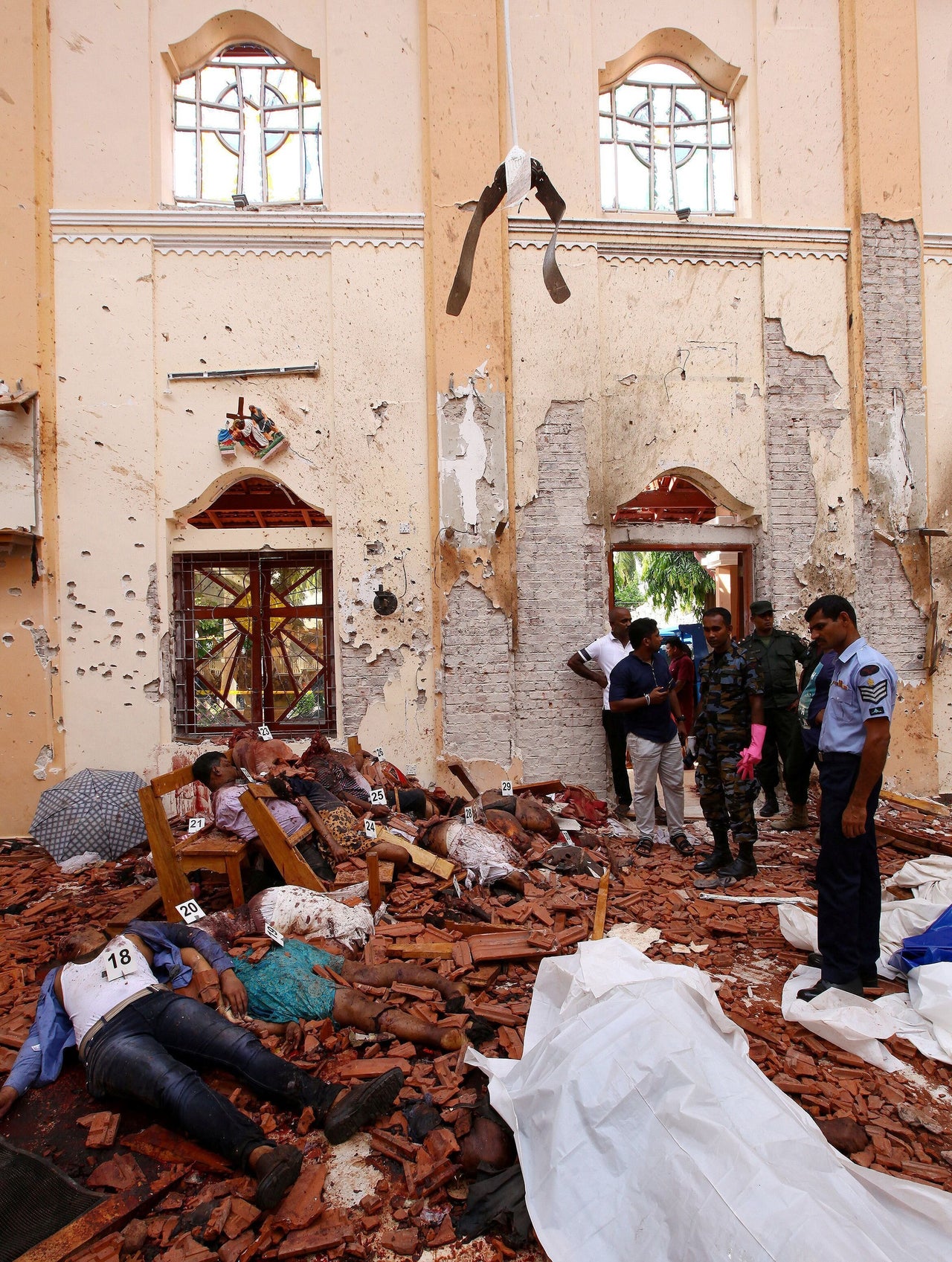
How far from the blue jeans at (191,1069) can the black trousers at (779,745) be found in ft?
18.0

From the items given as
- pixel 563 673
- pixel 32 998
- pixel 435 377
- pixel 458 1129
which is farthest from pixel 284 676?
pixel 458 1129

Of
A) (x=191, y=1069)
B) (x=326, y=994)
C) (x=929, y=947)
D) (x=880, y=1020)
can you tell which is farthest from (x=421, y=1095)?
(x=929, y=947)

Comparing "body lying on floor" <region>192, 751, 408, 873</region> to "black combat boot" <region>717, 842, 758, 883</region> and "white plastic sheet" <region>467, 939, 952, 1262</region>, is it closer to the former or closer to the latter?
"black combat boot" <region>717, 842, 758, 883</region>

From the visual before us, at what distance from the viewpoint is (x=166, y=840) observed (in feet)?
15.3

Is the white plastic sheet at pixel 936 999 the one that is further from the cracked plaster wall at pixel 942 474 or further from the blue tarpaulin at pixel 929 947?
the cracked plaster wall at pixel 942 474

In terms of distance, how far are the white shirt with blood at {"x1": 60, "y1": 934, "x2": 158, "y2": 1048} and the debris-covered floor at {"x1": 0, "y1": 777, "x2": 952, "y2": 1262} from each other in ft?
1.16

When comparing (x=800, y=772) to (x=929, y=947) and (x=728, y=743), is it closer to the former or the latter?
(x=728, y=743)

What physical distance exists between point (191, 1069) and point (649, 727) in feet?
14.4

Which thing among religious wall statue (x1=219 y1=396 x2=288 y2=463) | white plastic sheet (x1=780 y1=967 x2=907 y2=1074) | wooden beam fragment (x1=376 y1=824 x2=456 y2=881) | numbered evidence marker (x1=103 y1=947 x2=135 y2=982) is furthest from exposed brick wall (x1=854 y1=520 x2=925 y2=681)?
numbered evidence marker (x1=103 y1=947 x2=135 y2=982)

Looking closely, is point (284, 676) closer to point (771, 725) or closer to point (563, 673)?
point (563, 673)

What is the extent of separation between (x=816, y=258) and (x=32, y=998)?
9805mm

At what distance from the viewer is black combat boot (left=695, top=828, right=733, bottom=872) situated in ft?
18.7

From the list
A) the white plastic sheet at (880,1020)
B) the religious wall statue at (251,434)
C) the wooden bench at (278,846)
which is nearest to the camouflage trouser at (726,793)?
the white plastic sheet at (880,1020)

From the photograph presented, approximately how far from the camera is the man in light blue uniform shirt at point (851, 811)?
12.0 feet
